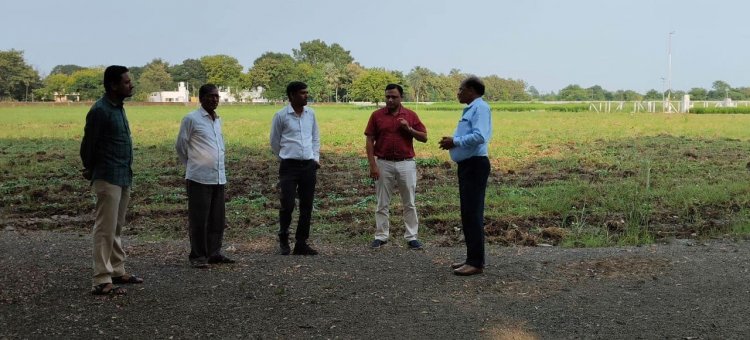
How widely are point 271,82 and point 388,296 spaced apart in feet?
374

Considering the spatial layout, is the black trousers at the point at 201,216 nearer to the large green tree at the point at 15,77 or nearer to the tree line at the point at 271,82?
the tree line at the point at 271,82

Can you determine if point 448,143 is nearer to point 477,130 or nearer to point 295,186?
point 477,130

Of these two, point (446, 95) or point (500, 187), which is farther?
point (446, 95)

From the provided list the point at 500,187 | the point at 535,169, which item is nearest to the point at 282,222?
the point at 500,187

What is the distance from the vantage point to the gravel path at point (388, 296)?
14.4ft

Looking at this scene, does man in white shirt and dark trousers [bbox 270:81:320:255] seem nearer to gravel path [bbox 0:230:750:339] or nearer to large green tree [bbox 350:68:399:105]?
gravel path [bbox 0:230:750:339]

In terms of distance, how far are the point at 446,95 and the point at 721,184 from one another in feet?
416

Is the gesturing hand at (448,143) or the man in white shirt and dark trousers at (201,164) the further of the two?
the man in white shirt and dark trousers at (201,164)

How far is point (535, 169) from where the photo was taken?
16359mm

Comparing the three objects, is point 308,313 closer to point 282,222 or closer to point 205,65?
→ point 282,222

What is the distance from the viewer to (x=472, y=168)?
5.88m

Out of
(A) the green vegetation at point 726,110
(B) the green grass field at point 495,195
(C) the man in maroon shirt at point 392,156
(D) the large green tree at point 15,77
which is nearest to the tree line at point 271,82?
(D) the large green tree at point 15,77

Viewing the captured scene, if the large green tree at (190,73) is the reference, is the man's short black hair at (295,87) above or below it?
below

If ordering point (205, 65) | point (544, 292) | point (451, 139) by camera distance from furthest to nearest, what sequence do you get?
point (205, 65) < point (451, 139) < point (544, 292)
